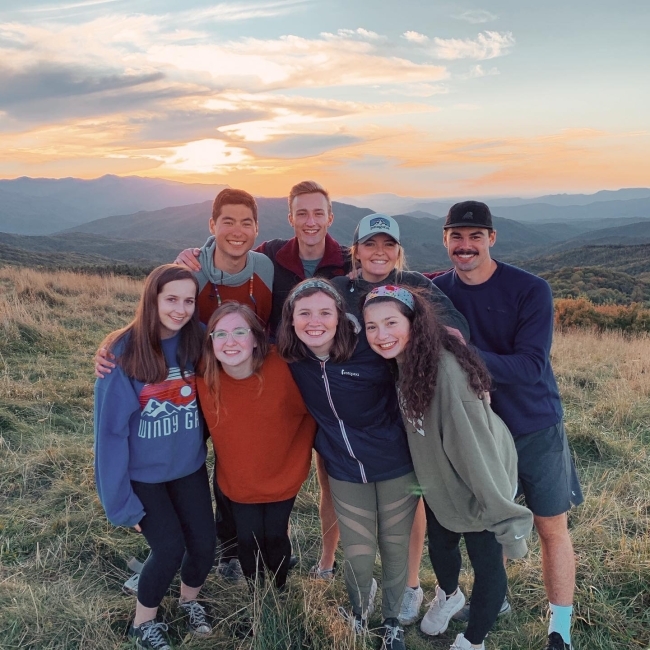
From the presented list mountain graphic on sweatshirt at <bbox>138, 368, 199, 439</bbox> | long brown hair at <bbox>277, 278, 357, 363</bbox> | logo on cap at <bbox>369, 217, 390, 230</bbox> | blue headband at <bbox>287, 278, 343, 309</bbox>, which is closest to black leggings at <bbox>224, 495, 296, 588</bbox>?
mountain graphic on sweatshirt at <bbox>138, 368, 199, 439</bbox>

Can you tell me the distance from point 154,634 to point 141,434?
1.03m

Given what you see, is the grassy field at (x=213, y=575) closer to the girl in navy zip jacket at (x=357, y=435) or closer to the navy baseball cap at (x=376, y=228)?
the girl in navy zip jacket at (x=357, y=435)

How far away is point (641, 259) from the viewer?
140ft

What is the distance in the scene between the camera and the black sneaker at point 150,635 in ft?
7.93

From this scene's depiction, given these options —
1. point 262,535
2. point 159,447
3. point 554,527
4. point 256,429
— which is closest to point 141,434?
point 159,447

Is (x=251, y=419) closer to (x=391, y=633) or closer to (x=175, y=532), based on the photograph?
(x=175, y=532)

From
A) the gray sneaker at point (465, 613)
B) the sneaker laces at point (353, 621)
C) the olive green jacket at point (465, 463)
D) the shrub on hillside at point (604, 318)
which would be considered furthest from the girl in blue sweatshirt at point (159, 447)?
the shrub on hillside at point (604, 318)

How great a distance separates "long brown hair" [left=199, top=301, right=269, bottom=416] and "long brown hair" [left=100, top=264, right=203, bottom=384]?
3.1 inches

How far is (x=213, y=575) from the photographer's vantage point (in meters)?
3.03

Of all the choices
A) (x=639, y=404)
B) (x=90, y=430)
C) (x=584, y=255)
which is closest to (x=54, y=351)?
(x=90, y=430)

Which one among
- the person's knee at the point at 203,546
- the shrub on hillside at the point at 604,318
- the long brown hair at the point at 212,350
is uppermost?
the long brown hair at the point at 212,350

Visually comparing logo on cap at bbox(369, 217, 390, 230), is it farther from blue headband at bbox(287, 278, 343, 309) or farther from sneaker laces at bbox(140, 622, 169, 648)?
sneaker laces at bbox(140, 622, 169, 648)

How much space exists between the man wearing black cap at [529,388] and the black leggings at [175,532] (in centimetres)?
172

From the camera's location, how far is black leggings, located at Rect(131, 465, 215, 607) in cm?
246
